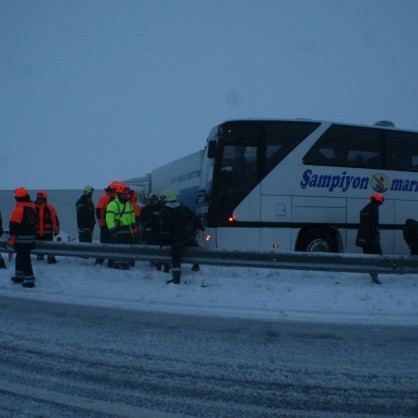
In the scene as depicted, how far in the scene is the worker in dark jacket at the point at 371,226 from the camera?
26.3ft

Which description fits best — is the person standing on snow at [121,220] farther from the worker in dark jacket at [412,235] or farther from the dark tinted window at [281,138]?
the worker in dark jacket at [412,235]

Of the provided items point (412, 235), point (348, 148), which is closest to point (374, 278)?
point (412, 235)

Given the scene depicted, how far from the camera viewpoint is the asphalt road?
2996 mm

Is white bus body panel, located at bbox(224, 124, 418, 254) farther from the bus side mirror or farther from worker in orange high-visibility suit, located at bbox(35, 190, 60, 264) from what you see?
worker in orange high-visibility suit, located at bbox(35, 190, 60, 264)

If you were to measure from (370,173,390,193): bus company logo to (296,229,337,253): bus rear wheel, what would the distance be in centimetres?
166

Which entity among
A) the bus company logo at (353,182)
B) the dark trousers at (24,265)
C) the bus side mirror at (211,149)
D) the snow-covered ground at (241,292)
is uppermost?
the bus side mirror at (211,149)

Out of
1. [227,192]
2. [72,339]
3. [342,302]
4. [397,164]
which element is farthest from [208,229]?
[397,164]

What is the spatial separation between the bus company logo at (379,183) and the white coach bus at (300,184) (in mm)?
24

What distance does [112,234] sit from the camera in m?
8.01

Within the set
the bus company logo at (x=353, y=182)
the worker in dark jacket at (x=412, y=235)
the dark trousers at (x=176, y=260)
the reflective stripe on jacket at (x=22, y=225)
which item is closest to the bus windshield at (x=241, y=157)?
the bus company logo at (x=353, y=182)

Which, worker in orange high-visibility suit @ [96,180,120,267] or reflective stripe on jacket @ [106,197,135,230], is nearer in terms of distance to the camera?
reflective stripe on jacket @ [106,197,135,230]

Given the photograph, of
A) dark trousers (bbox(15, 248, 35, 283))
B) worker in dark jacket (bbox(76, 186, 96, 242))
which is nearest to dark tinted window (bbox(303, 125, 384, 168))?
worker in dark jacket (bbox(76, 186, 96, 242))

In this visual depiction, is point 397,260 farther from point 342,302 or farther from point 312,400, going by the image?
point 312,400

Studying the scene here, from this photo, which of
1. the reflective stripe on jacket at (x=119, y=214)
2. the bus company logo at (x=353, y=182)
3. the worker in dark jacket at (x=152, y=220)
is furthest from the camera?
the worker in dark jacket at (x=152, y=220)
